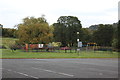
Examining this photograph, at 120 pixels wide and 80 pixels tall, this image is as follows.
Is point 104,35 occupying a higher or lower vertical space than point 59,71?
higher

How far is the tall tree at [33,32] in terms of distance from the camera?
216ft

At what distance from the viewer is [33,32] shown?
67.1 m

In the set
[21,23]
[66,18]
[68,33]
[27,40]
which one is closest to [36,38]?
[27,40]

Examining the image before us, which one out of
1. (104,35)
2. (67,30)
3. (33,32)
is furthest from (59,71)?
(104,35)

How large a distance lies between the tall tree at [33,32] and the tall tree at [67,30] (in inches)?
1042

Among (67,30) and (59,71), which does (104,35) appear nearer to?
(67,30)

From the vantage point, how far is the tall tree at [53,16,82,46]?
93750 mm

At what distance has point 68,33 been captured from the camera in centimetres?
9344

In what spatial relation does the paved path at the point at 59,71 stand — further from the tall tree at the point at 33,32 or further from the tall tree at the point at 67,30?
the tall tree at the point at 67,30

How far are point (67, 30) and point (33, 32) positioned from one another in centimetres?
2915

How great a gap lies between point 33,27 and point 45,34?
13.2 ft

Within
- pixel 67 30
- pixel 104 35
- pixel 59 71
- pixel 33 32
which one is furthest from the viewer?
pixel 104 35

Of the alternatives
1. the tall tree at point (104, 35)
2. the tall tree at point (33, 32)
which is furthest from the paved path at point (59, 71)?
the tall tree at point (104, 35)

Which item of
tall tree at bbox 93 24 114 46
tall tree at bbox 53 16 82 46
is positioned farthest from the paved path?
tall tree at bbox 93 24 114 46
